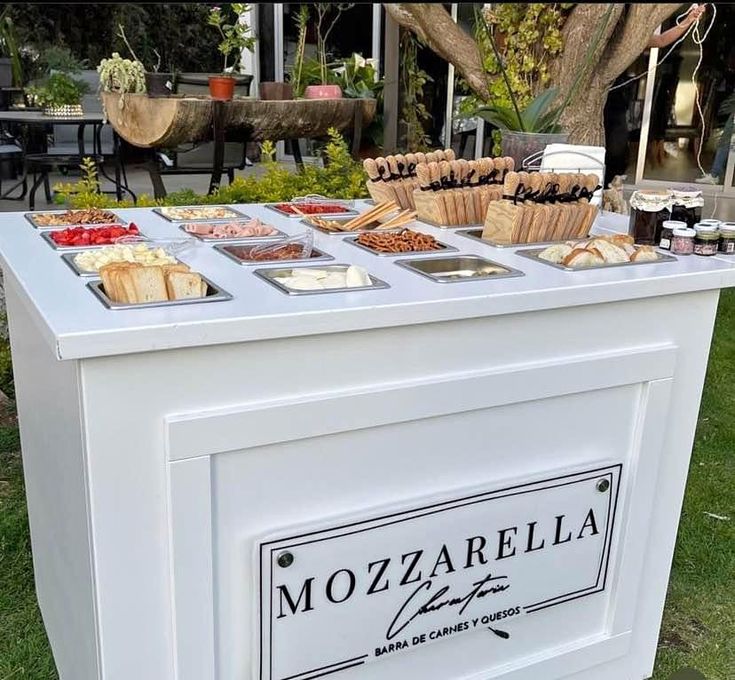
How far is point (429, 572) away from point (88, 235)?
91 centimetres

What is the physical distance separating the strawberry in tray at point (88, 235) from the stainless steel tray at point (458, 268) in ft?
1.88

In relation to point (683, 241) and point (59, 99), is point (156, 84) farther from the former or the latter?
point (683, 241)

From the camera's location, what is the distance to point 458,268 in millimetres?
1511

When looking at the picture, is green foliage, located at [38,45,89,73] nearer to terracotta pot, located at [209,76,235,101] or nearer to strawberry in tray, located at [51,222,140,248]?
terracotta pot, located at [209,76,235,101]

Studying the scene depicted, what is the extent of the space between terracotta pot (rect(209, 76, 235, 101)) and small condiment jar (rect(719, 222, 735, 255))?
3141 mm

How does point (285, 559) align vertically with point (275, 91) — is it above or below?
below

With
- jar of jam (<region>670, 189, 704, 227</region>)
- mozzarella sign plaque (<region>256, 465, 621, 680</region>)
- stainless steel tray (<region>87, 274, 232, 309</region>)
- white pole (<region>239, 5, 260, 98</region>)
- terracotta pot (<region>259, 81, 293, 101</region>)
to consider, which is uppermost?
white pole (<region>239, 5, 260, 98</region>)

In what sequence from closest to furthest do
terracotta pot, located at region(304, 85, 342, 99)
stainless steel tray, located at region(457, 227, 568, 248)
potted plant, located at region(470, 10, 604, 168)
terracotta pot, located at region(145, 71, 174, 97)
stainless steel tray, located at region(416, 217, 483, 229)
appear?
1. stainless steel tray, located at region(457, 227, 568, 248)
2. stainless steel tray, located at region(416, 217, 483, 229)
3. potted plant, located at region(470, 10, 604, 168)
4. terracotta pot, located at region(145, 71, 174, 97)
5. terracotta pot, located at region(304, 85, 342, 99)

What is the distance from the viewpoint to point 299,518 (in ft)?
4.21

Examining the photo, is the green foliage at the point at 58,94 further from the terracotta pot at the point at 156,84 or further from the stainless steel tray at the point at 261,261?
the stainless steel tray at the point at 261,261

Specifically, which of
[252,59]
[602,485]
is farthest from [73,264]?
[252,59]

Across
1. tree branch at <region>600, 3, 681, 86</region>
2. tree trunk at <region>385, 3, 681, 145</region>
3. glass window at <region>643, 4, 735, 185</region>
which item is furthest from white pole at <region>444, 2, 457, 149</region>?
tree branch at <region>600, 3, 681, 86</region>

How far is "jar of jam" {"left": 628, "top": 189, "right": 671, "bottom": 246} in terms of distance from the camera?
171cm

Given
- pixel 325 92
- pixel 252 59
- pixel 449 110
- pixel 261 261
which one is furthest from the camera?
pixel 252 59
